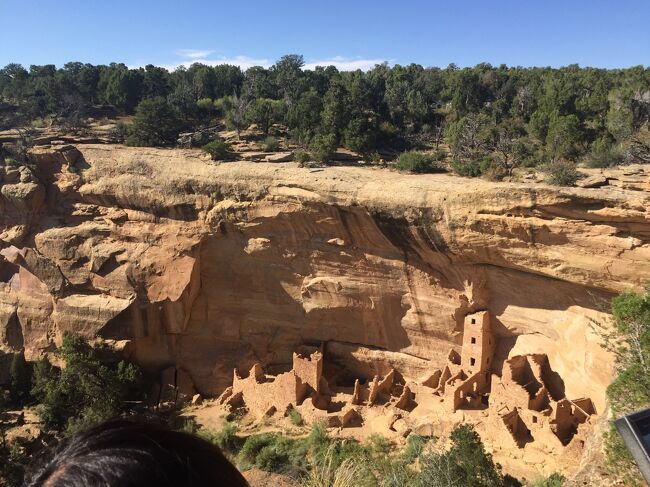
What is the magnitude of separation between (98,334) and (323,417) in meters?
7.82

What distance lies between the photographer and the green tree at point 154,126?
62.4 ft

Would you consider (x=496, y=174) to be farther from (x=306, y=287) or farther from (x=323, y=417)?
(x=323, y=417)

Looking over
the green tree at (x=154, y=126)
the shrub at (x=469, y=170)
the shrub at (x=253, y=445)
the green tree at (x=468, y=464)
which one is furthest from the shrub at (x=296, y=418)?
the green tree at (x=154, y=126)

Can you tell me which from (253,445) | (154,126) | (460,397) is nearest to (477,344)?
(460,397)

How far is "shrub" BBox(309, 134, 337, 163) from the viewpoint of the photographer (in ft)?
51.4

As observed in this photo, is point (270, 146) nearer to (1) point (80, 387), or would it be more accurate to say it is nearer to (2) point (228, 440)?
(2) point (228, 440)

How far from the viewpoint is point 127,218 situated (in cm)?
1625

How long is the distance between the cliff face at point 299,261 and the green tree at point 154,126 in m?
2.20

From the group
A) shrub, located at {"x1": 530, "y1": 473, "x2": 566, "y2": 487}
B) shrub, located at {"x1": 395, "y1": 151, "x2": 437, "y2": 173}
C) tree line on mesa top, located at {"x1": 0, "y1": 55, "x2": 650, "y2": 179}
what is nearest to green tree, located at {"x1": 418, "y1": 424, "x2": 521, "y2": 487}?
shrub, located at {"x1": 530, "y1": 473, "x2": 566, "y2": 487}

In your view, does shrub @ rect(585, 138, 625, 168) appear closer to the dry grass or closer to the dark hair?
the dry grass

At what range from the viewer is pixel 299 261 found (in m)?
15.0

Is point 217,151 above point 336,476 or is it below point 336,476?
above

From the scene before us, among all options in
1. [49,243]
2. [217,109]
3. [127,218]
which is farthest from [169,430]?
[217,109]

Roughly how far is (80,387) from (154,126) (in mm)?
9572
